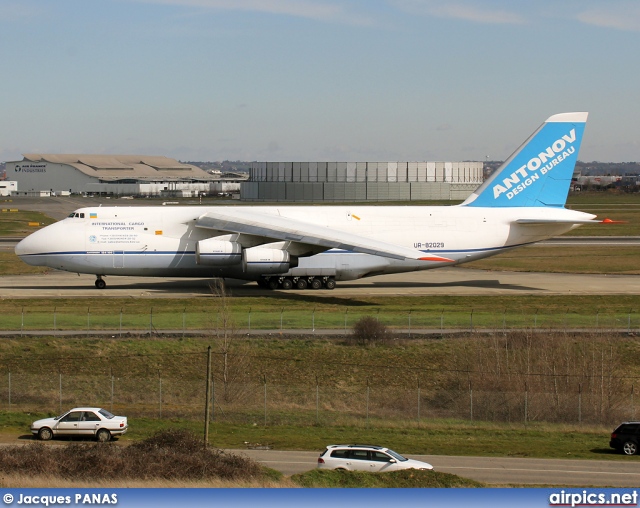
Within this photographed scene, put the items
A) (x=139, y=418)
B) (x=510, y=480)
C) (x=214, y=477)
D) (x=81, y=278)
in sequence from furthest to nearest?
(x=81, y=278) < (x=139, y=418) < (x=510, y=480) < (x=214, y=477)

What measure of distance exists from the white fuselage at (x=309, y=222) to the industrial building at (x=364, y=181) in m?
95.7

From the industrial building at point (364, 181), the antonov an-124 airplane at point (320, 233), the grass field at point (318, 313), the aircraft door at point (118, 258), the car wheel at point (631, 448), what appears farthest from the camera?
the industrial building at point (364, 181)

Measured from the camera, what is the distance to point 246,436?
27031 mm

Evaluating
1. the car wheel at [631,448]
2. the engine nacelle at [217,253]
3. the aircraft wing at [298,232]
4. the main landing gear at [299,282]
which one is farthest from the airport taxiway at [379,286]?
the car wheel at [631,448]

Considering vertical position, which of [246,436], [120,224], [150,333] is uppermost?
[120,224]

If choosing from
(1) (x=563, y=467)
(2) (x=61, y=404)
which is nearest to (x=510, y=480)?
(1) (x=563, y=467)

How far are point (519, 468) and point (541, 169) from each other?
32670 mm

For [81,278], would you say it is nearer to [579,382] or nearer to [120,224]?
[120,224]

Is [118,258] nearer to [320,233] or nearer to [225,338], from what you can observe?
[320,233]

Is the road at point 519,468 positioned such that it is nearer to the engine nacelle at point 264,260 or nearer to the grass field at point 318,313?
the grass field at point 318,313

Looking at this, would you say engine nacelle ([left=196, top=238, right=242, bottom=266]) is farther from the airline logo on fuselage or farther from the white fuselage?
the airline logo on fuselage

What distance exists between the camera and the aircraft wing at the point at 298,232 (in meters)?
44.8

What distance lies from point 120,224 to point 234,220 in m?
6.40

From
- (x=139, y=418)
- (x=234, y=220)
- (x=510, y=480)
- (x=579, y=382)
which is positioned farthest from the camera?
(x=234, y=220)
